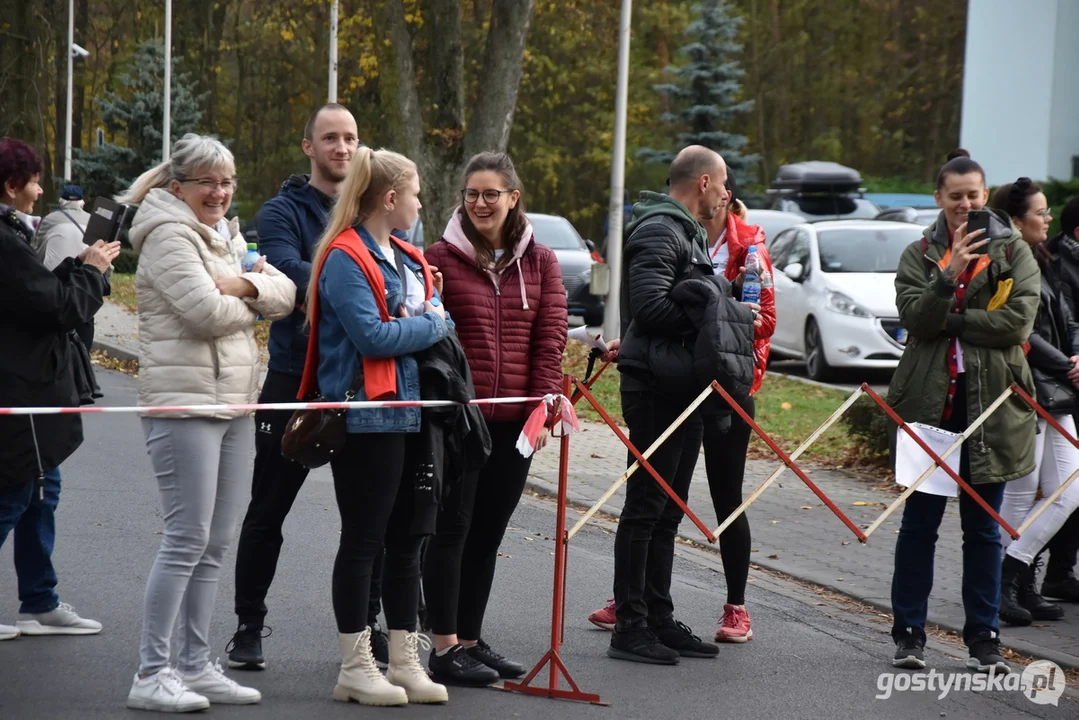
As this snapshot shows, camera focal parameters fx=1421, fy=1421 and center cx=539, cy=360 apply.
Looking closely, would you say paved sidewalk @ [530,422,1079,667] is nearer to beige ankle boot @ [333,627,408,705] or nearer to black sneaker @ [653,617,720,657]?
black sneaker @ [653,617,720,657]

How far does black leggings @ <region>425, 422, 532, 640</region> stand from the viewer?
17.8 feet

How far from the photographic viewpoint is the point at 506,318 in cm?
550

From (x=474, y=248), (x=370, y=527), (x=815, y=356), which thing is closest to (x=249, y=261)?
(x=474, y=248)

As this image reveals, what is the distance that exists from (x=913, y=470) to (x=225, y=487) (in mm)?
2798

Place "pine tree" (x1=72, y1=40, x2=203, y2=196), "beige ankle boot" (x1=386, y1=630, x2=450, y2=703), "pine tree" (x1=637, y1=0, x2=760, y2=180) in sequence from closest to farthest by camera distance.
Result: "beige ankle boot" (x1=386, y1=630, x2=450, y2=703) → "pine tree" (x1=72, y1=40, x2=203, y2=196) → "pine tree" (x1=637, y1=0, x2=760, y2=180)

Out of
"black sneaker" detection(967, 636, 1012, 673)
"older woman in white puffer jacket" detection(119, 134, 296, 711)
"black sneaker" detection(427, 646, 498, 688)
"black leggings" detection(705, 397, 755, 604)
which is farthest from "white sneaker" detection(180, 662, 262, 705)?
"black sneaker" detection(967, 636, 1012, 673)

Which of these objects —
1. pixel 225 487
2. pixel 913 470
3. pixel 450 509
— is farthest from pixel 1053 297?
pixel 225 487

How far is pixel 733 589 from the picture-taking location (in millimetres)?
6391

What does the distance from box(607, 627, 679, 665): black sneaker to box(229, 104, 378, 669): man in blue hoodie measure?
3.55 ft

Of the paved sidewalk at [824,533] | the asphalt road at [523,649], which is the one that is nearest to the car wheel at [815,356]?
the paved sidewalk at [824,533]

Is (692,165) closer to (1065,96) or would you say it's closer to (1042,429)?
(1042,429)

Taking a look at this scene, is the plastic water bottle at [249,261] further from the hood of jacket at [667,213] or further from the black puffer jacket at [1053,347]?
the black puffer jacket at [1053,347]

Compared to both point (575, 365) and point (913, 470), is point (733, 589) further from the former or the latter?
point (575, 365)

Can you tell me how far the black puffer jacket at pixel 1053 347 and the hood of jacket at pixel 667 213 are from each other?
179 centimetres
